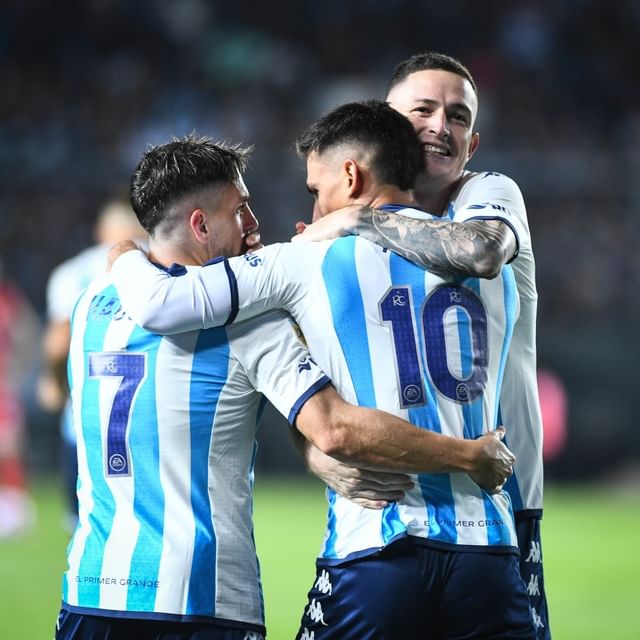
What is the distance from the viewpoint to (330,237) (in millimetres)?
3016

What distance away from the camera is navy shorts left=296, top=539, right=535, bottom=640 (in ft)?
9.17

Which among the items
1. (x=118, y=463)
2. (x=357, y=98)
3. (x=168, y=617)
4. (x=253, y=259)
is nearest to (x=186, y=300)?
(x=253, y=259)

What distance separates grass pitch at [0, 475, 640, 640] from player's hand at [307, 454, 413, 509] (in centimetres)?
345

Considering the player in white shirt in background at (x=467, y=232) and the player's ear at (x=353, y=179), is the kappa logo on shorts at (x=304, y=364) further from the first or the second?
the player's ear at (x=353, y=179)

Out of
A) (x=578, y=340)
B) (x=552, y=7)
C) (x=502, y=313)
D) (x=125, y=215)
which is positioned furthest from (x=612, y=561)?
(x=552, y=7)

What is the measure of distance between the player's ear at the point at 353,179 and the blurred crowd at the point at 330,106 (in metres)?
8.04

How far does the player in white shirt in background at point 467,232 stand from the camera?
296 centimetres

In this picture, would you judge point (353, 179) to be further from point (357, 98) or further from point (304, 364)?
point (357, 98)

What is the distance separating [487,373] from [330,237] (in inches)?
20.6

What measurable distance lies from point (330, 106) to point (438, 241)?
40.4 ft

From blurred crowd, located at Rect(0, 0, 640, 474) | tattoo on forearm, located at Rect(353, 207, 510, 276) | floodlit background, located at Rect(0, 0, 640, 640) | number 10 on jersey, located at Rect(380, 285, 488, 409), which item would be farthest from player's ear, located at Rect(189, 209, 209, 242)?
blurred crowd, located at Rect(0, 0, 640, 474)

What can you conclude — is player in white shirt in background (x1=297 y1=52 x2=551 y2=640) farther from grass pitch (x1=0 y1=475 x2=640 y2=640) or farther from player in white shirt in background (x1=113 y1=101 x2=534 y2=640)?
grass pitch (x1=0 y1=475 x2=640 y2=640)

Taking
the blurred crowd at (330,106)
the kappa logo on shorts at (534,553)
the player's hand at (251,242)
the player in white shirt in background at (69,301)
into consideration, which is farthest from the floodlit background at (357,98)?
the player's hand at (251,242)

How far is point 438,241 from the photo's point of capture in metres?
2.97
